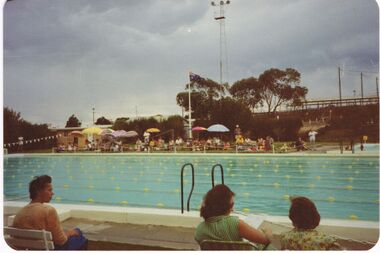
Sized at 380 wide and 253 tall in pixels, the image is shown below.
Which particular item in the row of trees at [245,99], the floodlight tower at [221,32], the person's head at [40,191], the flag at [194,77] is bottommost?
the person's head at [40,191]

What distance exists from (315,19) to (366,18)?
938 mm

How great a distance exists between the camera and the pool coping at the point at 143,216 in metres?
3.91

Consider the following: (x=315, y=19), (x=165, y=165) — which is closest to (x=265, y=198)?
(x=315, y=19)

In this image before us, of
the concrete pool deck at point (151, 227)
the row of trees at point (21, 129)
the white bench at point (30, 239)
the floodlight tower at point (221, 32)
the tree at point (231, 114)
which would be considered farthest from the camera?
the tree at point (231, 114)

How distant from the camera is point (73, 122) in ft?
24.8

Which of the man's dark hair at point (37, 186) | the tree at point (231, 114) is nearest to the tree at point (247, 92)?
the tree at point (231, 114)

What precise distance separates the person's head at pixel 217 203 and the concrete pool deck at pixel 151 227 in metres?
0.97

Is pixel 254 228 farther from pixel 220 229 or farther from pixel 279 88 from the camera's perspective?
pixel 279 88

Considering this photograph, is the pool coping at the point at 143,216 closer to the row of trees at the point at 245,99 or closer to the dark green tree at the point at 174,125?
the row of trees at the point at 245,99

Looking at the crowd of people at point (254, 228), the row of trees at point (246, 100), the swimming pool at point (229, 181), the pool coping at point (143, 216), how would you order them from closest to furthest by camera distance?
the crowd of people at point (254, 228), the pool coping at point (143, 216), the swimming pool at point (229, 181), the row of trees at point (246, 100)

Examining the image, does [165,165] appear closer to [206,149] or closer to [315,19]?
[206,149]

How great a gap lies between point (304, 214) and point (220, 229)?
1.82 feet

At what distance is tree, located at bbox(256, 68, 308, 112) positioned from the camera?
22.7 ft

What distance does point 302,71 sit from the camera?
674 centimetres
